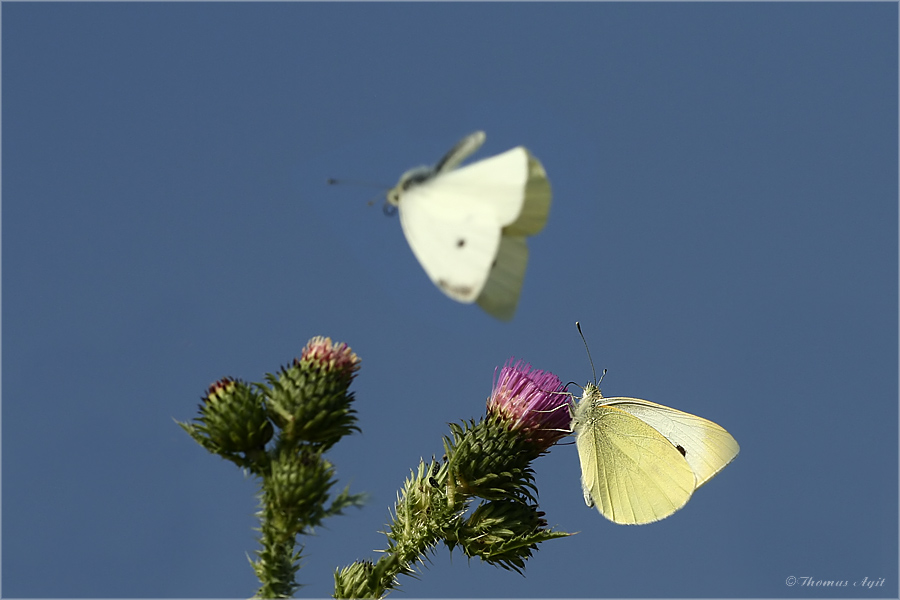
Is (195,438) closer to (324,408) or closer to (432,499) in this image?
(324,408)

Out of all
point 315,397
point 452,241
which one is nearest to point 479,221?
point 452,241

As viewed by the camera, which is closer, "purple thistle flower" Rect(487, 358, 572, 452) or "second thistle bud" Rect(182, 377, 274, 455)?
"second thistle bud" Rect(182, 377, 274, 455)

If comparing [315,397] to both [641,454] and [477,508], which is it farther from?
[641,454]

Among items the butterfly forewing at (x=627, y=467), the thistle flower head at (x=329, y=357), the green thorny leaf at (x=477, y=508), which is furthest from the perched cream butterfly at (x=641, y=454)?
the thistle flower head at (x=329, y=357)

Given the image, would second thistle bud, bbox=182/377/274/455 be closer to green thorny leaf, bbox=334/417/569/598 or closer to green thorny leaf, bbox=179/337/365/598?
green thorny leaf, bbox=179/337/365/598

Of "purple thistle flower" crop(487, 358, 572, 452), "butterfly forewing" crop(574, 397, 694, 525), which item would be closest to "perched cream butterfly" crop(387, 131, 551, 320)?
"purple thistle flower" crop(487, 358, 572, 452)

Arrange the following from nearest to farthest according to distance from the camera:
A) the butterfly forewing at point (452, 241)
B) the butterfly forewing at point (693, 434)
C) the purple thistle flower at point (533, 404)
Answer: the butterfly forewing at point (452, 241), the purple thistle flower at point (533, 404), the butterfly forewing at point (693, 434)

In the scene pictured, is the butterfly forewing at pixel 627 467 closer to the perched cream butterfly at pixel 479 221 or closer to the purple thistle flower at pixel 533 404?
the purple thistle flower at pixel 533 404
